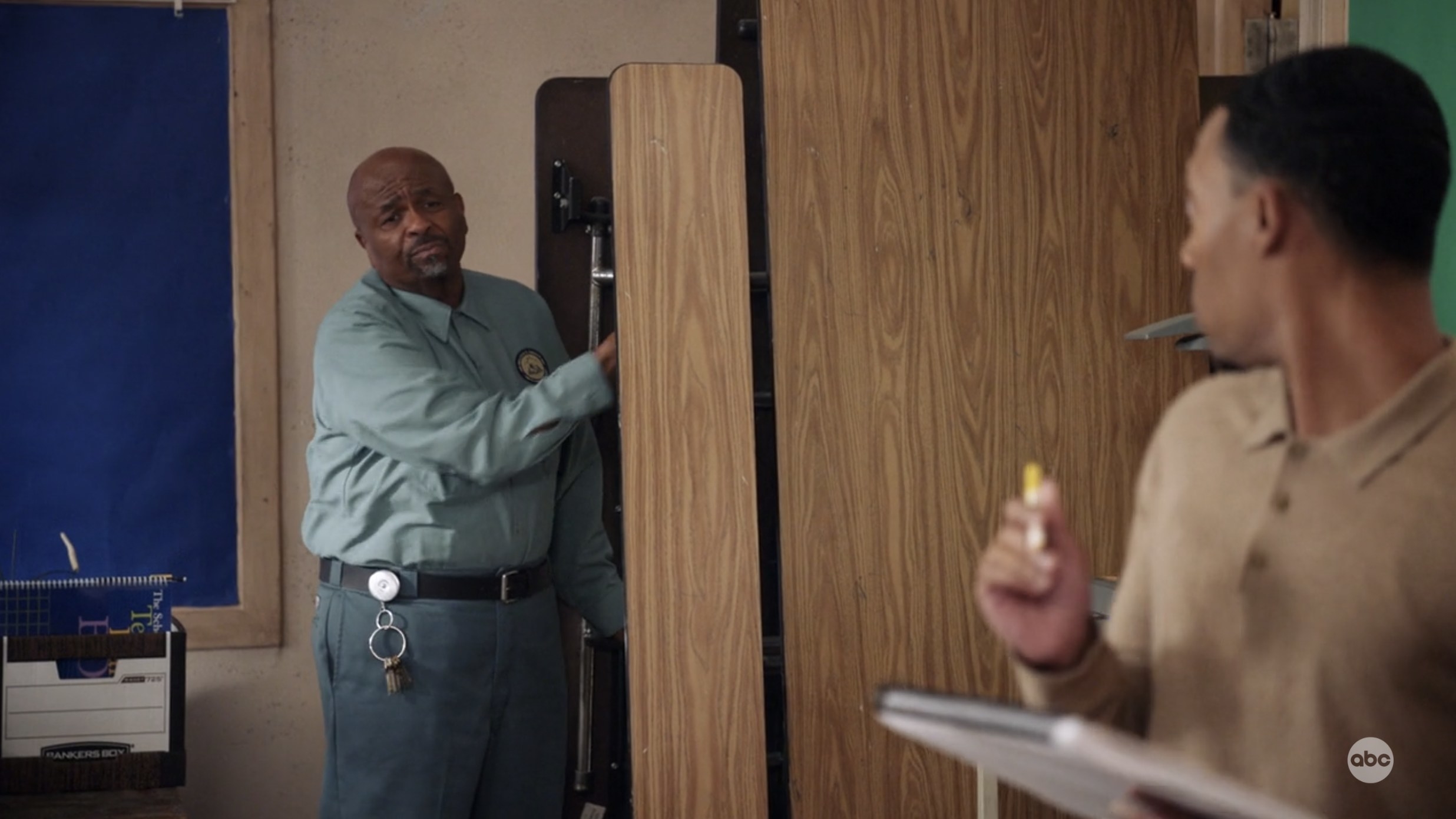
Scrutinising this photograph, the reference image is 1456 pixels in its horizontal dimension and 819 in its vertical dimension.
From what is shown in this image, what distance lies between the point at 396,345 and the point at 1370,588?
218cm

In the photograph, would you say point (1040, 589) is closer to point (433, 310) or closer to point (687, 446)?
point (687, 446)

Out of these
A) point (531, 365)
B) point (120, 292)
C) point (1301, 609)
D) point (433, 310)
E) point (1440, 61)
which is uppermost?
point (1440, 61)

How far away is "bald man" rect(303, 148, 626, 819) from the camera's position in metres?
2.71

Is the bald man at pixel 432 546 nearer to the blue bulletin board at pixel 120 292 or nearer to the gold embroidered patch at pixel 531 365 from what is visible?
the gold embroidered patch at pixel 531 365

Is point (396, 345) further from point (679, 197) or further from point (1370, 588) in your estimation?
point (1370, 588)

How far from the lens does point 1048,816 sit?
2.63 m

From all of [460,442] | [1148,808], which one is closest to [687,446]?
[460,442]

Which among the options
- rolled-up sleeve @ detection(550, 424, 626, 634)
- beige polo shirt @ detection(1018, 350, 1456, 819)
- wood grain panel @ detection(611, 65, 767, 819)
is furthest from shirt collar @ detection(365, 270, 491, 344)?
beige polo shirt @ detection(1018, 350, 1456, 819)

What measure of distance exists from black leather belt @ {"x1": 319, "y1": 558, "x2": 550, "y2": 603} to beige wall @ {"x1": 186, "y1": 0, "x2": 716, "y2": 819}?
36.3 inches

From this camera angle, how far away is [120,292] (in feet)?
11.9

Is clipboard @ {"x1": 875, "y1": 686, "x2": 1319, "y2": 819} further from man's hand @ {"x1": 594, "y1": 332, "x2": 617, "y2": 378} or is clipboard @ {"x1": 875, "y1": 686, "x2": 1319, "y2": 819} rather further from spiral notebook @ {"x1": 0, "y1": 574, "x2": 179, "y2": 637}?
spiral notebook @ {"x1": 0, "y1": 574, "x2": 179, "y2": 637}

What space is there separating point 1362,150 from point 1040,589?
348 millimetres

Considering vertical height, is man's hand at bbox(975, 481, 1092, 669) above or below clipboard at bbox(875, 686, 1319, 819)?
above

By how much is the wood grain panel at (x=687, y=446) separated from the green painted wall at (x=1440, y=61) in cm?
110
